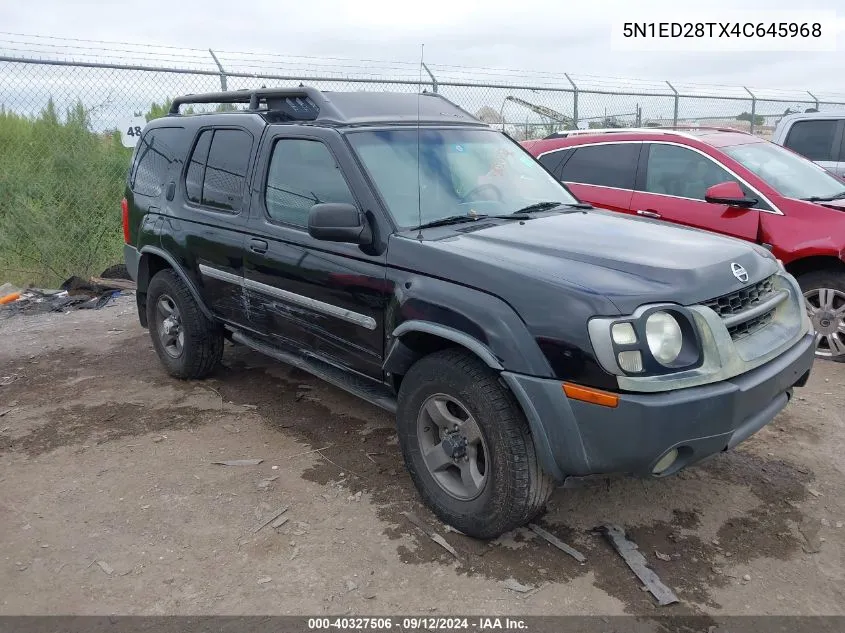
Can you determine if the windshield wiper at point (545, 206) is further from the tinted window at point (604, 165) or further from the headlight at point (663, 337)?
the tinted window at point (604, 165)

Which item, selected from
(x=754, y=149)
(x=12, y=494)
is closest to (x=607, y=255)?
(x=12, y=494)

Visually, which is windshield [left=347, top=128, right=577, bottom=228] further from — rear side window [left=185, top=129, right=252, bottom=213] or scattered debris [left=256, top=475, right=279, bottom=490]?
scattered debris [left=256, top=475, right=279, bottom=490]

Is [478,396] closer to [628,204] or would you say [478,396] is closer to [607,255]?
[607,255]

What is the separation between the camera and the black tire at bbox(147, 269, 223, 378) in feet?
16.8

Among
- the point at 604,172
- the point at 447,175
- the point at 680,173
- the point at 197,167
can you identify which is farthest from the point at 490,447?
the point at 604,172

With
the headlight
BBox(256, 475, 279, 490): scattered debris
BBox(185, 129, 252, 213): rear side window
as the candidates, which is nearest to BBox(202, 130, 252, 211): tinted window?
BBox(185, 129, 252, 213): rear side window

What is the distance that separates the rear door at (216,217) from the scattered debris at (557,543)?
230cm

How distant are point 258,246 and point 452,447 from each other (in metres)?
1.81

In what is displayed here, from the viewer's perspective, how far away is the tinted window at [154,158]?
525 centimetres

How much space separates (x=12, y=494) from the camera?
12.8 feet

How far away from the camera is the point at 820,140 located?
8.87 m

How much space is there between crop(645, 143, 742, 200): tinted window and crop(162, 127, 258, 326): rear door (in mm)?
3550

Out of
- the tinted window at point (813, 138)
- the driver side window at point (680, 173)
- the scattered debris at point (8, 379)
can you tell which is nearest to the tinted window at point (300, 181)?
the scattered debris at point (8, 379)

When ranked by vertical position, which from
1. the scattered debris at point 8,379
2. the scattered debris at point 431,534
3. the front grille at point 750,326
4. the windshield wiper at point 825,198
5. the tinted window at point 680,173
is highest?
the tinted window at point 680,173
